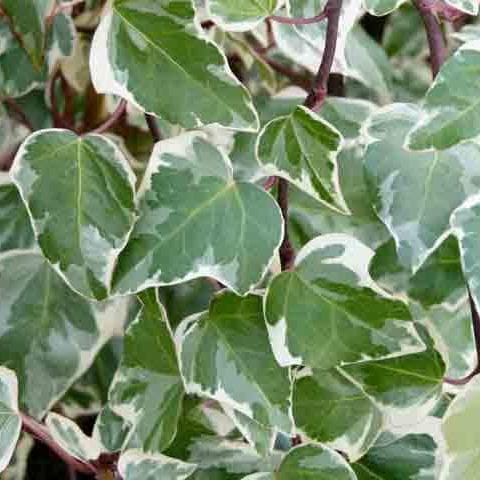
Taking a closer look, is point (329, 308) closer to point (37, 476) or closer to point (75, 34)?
point (75, 34)

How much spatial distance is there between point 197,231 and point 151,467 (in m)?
0.14

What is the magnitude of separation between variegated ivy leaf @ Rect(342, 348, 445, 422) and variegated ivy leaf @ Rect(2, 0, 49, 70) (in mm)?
229

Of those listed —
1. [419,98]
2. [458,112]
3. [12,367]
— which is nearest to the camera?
[458,112]

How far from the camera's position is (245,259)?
0.55 metres

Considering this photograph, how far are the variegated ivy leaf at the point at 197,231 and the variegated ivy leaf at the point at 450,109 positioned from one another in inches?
3.3

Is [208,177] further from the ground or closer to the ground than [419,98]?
further from the ground

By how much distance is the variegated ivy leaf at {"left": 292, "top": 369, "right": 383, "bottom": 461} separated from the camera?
61 cm

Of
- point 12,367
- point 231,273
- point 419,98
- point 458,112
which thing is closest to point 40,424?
point 12,367

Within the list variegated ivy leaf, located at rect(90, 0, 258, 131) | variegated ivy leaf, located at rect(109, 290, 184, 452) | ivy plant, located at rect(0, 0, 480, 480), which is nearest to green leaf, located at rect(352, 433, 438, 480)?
ivy plant, located at rect(0, 0, 480, 480)

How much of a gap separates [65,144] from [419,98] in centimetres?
43

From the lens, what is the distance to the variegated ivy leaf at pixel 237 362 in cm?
58

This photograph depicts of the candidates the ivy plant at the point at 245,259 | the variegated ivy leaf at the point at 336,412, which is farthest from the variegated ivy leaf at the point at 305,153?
the variegated ivy leaf at the point at 336,412

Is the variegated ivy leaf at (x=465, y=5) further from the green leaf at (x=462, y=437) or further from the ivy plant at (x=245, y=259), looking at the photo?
the green leaf at (x=462, y=437)

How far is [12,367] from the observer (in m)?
0.65
